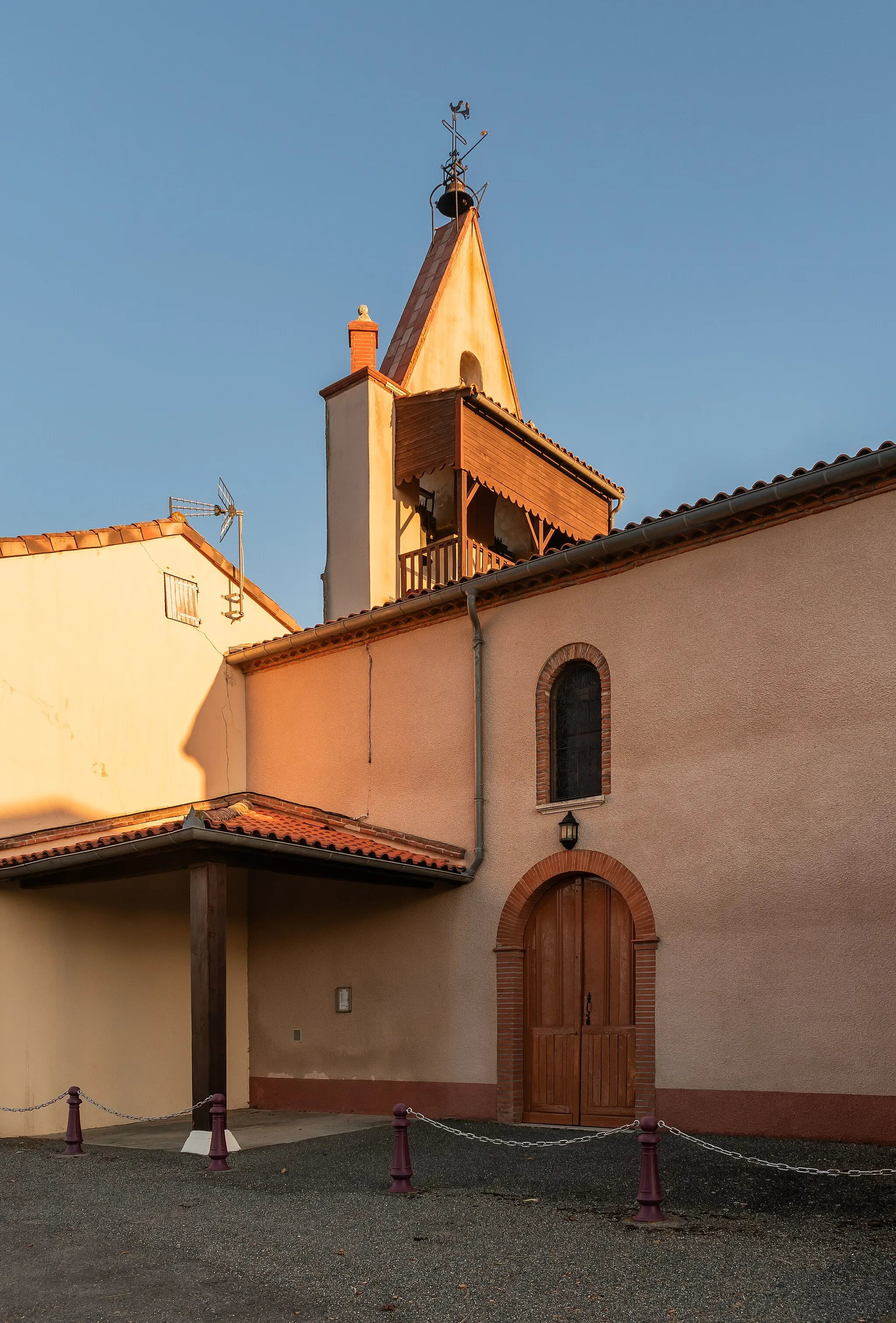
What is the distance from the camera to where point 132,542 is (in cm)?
1523

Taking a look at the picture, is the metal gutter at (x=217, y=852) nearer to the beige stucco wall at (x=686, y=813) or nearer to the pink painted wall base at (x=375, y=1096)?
the beige stucco wall at (x=686, y=813)

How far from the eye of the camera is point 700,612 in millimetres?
11414

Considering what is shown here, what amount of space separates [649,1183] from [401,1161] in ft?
6.76

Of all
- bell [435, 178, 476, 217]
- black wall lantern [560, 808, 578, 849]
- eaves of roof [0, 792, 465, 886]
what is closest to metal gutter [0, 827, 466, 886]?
eaves of roof [0, 792, 465, 886]

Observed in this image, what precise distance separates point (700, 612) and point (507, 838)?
10.8 ft

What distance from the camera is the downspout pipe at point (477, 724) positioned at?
1296cm

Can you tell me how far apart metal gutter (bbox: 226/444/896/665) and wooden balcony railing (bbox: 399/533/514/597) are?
75.3 inches

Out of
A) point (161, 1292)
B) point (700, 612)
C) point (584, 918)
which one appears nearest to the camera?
point (161, 1292)

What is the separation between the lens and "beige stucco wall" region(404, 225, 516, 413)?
1966 centimetres

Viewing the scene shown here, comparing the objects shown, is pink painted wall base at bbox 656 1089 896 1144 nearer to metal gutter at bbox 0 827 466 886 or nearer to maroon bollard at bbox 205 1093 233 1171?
metal gutter at bbox 0 827 466 886

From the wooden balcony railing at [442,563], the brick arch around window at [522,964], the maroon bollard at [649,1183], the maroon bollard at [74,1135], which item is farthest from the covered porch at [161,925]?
the maroon bollard at [649,1183]

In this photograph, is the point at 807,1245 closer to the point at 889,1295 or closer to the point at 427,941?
the point at 889,1295

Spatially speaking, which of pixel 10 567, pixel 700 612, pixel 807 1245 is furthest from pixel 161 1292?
pixel 10 567

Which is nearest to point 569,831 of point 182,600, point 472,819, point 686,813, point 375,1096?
point 686,813
